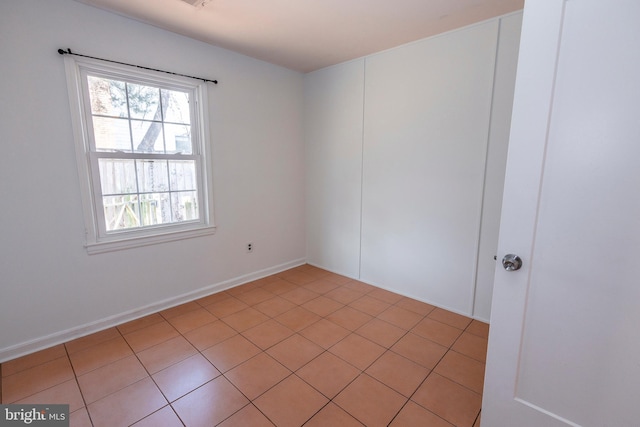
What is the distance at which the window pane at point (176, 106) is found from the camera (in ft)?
8.64

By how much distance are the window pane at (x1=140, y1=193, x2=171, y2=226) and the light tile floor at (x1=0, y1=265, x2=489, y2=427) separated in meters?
0.88

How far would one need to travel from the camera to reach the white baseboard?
203 cm

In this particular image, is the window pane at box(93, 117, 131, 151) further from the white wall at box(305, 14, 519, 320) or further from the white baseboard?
the white wall at box(305, 14, 519, 320)

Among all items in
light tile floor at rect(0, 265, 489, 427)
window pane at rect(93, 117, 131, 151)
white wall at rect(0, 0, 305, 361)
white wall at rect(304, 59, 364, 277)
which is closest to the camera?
light tile floor at rect(0, 265, 489, 427)

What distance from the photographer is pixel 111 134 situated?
2.32 metres

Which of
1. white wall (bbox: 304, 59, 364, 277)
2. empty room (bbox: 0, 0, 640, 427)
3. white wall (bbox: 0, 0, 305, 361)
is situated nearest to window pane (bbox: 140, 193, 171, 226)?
empty room (bbox: 0, 0, 640, 427)

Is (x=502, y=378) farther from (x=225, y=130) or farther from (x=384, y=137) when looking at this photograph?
(x=225, y=130)

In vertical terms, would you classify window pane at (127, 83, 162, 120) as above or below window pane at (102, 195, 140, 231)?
above

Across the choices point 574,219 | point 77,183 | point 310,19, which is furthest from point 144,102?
point 574,219

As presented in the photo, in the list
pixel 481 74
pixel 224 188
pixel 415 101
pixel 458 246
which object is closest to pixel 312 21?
pixel 415 101

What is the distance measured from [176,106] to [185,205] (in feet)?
3.17

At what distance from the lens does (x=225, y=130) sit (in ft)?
9.83

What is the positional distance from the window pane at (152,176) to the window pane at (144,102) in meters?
0.41

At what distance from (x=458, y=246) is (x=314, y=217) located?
1892 mm
